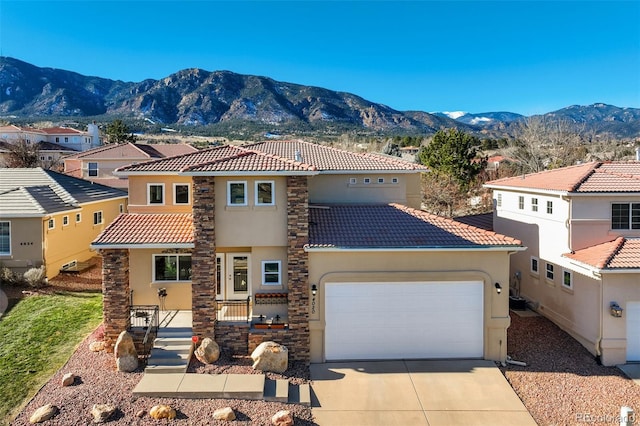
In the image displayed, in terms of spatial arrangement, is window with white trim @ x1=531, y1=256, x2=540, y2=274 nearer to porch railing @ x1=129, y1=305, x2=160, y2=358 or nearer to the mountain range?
porch railing @ x1=129, y1=305, x2=160, y2=358

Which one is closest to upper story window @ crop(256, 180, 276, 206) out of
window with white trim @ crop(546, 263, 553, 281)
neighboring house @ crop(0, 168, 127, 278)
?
window with white trim @ crop(546, 263, 553, 281)

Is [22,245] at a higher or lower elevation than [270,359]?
higher

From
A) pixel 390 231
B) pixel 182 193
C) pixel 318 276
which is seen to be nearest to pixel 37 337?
pixel 182 193

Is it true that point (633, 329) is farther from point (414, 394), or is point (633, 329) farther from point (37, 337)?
point (37, 337)

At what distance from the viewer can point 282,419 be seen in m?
9.45

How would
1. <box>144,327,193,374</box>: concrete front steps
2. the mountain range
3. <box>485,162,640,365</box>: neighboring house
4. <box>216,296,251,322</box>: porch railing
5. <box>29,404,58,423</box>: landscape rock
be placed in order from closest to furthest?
<box>29,404,58,423</box>: landscape rock → <box>144,327,193,374</box>: concrete front steps → <box>485,162,640,365</box>: neighboring house → <box>216,296,251,322</box>: porch railing → the mountain range

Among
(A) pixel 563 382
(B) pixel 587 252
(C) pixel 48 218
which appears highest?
(C) pixel 48 218

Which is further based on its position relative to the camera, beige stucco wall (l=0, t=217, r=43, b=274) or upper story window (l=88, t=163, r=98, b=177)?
upper story window (l=88, t=163, r=98, b=177)

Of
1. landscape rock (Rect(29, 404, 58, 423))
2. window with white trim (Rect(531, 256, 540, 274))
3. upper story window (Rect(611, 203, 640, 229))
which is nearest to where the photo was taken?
landscape rock (Rect(29, 404, 58, 423))

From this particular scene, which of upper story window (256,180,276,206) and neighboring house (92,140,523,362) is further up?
upper story window (256,180,276,206)

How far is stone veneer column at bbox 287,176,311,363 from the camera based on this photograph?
12641 millimetres

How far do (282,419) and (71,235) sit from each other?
17892mm

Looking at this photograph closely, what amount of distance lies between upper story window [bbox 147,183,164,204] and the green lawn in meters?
4.94

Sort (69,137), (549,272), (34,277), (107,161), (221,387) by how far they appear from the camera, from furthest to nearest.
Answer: (69,137) < (107,161) < (34,277) < (549,272) < (221,387)
